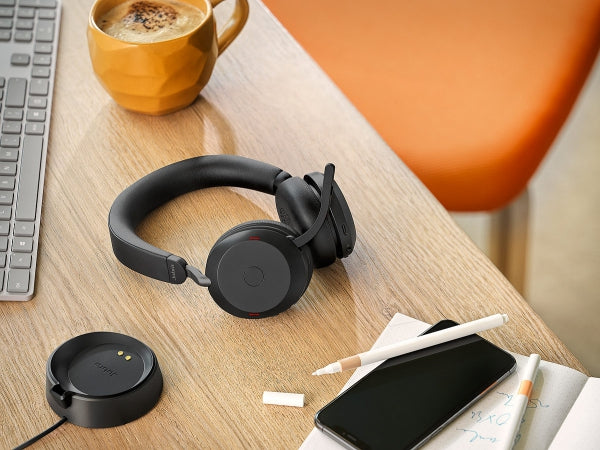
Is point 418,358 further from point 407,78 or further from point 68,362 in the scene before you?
point 407,78

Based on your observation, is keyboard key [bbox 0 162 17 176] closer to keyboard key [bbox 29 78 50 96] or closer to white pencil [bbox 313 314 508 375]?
keyboard key [bbox 29 78 50 96]

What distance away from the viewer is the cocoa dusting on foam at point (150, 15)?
0.94 metres

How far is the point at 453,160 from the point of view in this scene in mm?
1306

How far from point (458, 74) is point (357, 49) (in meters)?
0.18

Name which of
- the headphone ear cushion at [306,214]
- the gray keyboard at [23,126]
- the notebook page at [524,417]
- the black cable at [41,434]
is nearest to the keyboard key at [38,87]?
the gray keyboard at [23,126]

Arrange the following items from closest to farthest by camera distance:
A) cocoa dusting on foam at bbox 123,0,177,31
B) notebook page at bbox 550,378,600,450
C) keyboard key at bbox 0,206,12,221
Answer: notebook page at bbox 550,378,600,450
keyboard key at bbox 0,206,12,221
cocoa dusting on foam at bbox 123,0,177,31

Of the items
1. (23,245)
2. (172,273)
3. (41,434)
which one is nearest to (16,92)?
(23,245)

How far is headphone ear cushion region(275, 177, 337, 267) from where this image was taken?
2.50 ft

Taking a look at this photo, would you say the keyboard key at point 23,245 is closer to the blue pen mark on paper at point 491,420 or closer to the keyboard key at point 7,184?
the keyboard key at point 7,184

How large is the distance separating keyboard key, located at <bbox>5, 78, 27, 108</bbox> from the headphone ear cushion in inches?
13.8

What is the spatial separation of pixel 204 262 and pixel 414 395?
246 mm

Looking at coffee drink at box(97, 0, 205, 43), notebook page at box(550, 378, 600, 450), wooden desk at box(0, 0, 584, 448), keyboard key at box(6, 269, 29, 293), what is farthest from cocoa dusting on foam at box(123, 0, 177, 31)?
notebook page at box(550, 378, 600, 450)

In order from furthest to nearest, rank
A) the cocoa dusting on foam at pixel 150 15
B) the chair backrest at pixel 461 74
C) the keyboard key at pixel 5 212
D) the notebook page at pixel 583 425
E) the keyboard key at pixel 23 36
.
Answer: the chair backrest at pixel 461 74 < the keyboard key at pixel 23 36 < the cocoa dusting on foam at pixel 150 15 < the keyboard key at pixel 5 212 < the notebook page at pixel 583 425

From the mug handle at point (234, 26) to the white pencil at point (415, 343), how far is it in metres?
0.46
